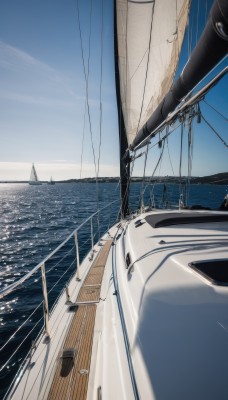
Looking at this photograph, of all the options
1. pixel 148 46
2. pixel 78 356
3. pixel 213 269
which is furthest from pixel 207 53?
pixel 148 46

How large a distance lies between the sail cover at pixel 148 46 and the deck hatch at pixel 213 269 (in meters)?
2.87

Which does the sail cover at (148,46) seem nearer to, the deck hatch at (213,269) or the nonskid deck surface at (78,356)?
the deck hatch at (213,269)

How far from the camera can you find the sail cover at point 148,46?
3965mm

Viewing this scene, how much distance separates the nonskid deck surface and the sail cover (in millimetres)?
3267

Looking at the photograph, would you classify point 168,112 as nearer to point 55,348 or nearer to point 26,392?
point 55,348

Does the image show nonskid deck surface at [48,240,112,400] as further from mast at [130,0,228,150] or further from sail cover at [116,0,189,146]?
sail cover at [116,0,189,146]

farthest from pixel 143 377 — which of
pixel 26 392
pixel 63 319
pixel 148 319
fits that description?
pixel 63 319

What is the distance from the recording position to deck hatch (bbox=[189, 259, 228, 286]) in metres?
1.83

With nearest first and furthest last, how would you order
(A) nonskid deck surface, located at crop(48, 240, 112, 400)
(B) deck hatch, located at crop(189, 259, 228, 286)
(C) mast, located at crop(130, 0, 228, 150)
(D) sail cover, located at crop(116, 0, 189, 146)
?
(C) mast, located at crop(130, 0, 228, 150) < (B) deck hatch, located at crop(189, 259, 228, 286) < (A) nonskid deck surface, located at crop(48, 240, 112, 400) < (D) sail cover, located at crop(116, 0, 189, 146)

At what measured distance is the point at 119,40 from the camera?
529 centimetres

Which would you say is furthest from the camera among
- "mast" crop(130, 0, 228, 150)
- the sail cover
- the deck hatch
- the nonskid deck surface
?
the sail cover

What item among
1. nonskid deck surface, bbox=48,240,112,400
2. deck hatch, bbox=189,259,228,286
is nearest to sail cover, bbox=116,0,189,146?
deck hatch, bbox=189,259,228,286

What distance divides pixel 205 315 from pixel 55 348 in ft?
5.82

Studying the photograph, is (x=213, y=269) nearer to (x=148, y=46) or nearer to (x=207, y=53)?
(x=207, y=53)
